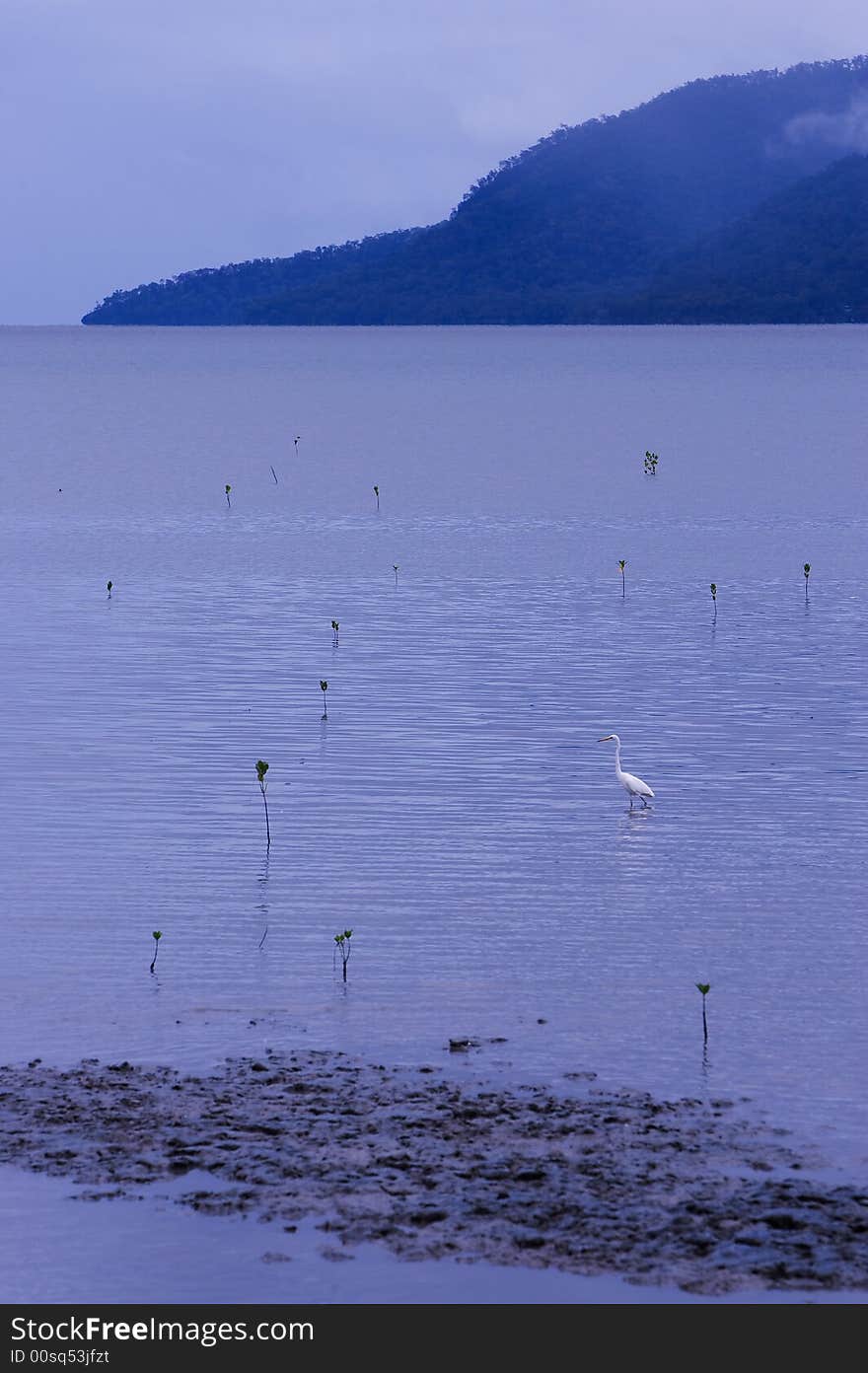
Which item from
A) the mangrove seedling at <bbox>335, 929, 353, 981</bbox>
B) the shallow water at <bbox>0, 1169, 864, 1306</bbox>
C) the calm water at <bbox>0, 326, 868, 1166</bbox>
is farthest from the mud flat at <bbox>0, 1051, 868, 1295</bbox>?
the mangrove seedling at <bbox>335, 929, 353, 981</bbox>

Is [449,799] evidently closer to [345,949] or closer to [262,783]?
[262,783]

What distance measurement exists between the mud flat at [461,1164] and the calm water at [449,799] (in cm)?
88

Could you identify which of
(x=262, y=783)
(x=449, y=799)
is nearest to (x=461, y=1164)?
(x=262, y=783)

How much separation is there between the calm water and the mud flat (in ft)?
2.89

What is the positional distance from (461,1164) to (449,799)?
12.1 meters

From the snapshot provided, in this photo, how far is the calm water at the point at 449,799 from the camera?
60.1ft

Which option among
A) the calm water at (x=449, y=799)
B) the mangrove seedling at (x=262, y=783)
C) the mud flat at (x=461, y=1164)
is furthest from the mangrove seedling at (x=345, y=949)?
the mangrove seedling at (x=262, y=783)

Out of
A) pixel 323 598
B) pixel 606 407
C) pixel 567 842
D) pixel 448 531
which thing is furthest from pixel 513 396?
pixel 567 842

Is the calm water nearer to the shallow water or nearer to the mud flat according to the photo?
the mud flat

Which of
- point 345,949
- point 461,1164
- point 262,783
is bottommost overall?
point 461,1164

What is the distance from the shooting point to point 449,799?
2656 cm

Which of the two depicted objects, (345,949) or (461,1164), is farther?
(345,949)

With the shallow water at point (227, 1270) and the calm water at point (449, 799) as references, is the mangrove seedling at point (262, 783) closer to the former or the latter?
the calm water at point (449, 799)

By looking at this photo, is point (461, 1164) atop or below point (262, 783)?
below
